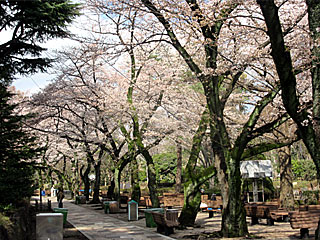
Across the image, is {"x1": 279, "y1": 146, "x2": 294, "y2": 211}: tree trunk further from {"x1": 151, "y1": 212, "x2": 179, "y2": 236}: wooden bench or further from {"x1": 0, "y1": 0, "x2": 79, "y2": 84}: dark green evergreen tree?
{"x1": 0, "y1": 0, "x2": 79, "y2": 84}: dark green evergreen tree

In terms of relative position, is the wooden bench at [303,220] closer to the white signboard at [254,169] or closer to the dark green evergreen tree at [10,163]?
the dark green evergreen tree at [10,163]

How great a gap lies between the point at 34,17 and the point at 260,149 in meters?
10.3

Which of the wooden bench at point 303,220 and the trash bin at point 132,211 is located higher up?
the wooden bench at point 303,220

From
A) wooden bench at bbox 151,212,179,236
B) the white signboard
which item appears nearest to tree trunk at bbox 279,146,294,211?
the white signboard

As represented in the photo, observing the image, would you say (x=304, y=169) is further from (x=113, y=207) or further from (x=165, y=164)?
(x=113, y=207)

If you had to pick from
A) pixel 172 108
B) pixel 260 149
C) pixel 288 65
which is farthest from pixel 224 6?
pixel 172 108

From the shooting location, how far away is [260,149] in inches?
444

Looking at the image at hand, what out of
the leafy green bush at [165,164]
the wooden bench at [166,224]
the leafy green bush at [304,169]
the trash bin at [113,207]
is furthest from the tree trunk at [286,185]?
the leafy green bush at [165,164]

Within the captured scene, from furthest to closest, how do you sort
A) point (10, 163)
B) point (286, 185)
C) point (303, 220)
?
1. point (286, 185)
2. point (10, 163)
3. point (303, 220)

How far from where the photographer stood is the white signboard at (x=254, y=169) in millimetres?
19125

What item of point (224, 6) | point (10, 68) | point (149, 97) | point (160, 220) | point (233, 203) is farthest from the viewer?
point (149, 97)

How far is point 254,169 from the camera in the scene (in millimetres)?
19234

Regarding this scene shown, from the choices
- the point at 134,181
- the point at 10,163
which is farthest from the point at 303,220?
the point at 134,181

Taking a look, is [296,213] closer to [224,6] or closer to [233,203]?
[233,203]
